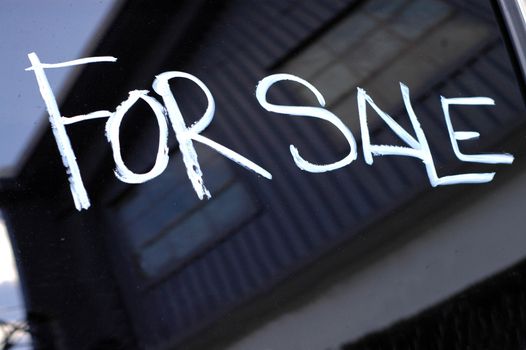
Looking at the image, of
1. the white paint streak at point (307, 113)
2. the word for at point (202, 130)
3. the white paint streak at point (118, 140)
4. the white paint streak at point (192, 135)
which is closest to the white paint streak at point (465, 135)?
the word for at point (202, 130)

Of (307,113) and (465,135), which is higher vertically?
(307,113)

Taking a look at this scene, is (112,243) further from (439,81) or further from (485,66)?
(485,66)

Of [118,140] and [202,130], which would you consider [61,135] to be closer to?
[118,140]

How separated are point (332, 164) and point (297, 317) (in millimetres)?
268

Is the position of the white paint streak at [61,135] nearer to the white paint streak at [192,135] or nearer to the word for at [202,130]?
the word for at [202,130]

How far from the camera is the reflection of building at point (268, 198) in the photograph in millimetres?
1301

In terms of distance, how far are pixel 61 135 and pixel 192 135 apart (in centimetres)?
20

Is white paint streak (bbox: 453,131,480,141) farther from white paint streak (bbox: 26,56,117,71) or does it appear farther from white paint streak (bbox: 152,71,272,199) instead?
white paint streak (bbox: 26,56,117,71)

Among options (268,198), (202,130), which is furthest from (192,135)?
(268,198)

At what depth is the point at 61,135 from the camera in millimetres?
1332

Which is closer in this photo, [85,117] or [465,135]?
[85,117]

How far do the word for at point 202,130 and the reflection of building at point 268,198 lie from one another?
0.04ft

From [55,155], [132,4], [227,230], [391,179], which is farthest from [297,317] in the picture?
[132,4]

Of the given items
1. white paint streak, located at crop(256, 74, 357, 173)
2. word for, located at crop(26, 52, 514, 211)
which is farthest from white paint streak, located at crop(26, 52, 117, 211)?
white paint streak, located at crop(256, 74, 357, 173)
